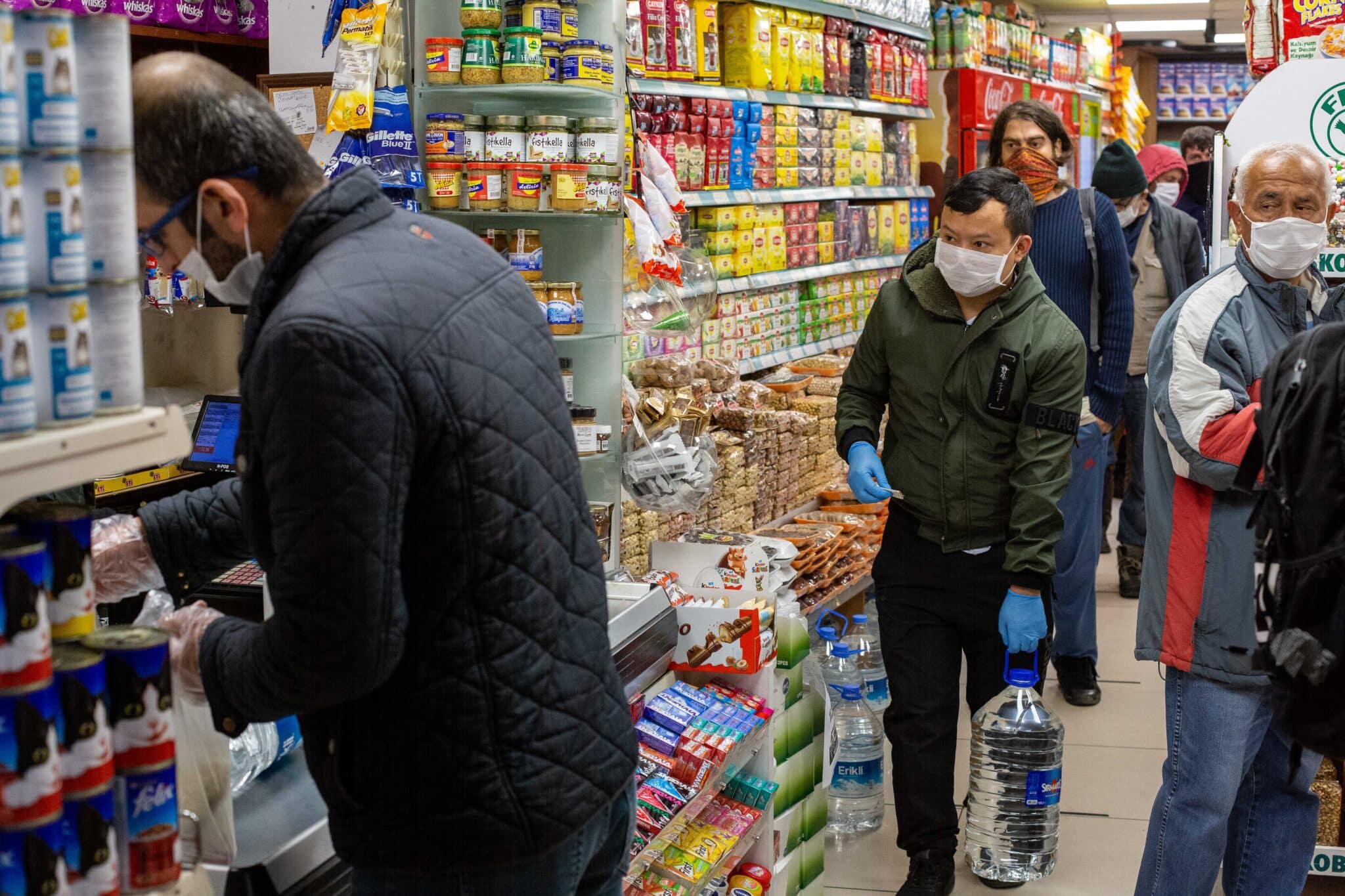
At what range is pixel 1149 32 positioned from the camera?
14047mm

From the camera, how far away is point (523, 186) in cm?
340

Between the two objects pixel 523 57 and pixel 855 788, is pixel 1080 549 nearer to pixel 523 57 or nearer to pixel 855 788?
pixel 855 788

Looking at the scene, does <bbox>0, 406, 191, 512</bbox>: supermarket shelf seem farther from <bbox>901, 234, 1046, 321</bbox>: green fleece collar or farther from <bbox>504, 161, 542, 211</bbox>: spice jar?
<bbox>901, 234, 1046, 321</bbox>: green fleece collar

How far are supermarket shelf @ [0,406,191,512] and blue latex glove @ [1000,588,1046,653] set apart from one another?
229cm

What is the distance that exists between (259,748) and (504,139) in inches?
67.2

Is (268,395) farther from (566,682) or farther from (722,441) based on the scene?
(722,441)

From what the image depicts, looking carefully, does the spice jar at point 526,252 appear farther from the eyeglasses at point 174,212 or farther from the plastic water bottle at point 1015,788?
the eyeglasses at point 174,212

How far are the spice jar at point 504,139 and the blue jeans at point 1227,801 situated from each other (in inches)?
74.2

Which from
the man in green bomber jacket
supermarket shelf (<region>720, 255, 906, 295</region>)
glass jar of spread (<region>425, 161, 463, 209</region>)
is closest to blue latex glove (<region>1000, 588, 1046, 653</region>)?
the man in green bomber jacket

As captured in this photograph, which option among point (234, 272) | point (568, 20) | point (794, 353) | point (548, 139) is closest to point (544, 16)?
point (568, 20)

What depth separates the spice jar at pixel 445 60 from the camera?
337 centimetres

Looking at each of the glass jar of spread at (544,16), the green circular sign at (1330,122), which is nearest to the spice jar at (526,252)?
the glass jar of spread at (544,16)

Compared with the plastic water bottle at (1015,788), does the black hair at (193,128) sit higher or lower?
higher

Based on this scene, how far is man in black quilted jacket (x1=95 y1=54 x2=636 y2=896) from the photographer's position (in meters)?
1.48
